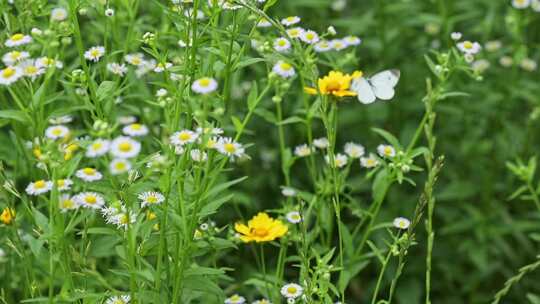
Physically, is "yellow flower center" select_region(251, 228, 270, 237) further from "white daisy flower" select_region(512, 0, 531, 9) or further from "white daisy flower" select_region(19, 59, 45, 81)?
"white daisy flower" select_region(512, 0, 531, 9)

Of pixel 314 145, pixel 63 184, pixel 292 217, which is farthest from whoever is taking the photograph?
pixel 314 145

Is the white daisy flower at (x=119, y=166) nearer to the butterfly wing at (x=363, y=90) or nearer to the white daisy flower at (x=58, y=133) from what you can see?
the white daisy flower at (x=58, y=133)

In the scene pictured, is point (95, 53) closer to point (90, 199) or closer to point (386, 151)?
point (90, 199)

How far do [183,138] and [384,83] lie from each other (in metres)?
0.66

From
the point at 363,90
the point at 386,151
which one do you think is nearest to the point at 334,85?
the point at 363,90

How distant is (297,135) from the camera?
11.1 ft

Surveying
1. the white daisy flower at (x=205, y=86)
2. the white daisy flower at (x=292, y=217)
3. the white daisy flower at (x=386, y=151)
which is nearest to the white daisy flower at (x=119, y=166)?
the white daisy flower at (x=205, y=86)

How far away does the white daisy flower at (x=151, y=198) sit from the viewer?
1.76 metres

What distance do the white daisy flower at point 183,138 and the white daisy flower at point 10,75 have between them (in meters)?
0.33

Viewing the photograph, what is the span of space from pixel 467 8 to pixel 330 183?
5.18 ft

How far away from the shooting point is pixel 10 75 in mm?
1661

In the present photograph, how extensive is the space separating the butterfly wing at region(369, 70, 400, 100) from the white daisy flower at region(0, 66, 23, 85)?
2.88ft

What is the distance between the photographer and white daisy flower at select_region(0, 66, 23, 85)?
163 centimetres

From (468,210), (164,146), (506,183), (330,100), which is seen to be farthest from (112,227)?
(506,183)
